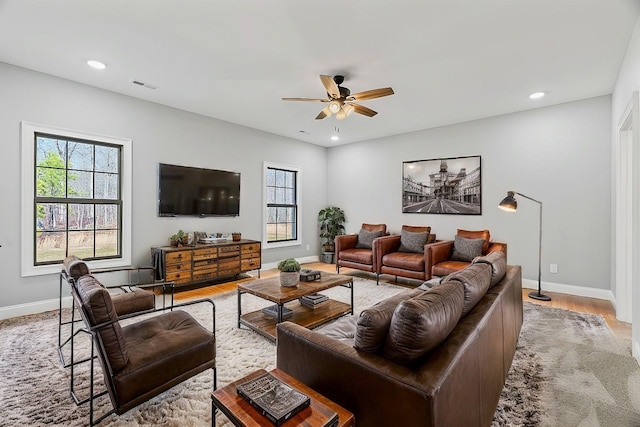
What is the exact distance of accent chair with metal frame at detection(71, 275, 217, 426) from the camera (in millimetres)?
1519

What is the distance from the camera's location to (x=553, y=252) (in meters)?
4.39

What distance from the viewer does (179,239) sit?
4.47m

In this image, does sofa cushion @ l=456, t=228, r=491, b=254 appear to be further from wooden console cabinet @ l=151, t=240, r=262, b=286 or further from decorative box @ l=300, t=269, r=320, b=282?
wooden console cabinet @ l=151, t=240, r=262, b=286

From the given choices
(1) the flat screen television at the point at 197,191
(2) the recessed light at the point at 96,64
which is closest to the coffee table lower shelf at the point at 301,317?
(1) the flat screen television at the point at 197,191

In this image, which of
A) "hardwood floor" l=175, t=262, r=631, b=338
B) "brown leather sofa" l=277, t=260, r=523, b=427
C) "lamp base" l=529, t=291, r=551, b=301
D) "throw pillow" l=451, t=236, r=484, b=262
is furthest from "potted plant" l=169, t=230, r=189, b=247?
"lamp base" l=529, t=291, r=551, b=301

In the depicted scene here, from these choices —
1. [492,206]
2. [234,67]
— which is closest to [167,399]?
[234,67]

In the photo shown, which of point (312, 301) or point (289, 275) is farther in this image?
point (312, 301)

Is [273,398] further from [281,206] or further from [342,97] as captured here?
[281,206]

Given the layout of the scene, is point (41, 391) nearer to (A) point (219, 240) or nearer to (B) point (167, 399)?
(B) point (167, 399)

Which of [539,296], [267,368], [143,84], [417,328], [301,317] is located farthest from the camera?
[539,296]

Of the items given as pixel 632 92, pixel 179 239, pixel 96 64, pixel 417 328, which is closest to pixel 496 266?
pixel 417 328

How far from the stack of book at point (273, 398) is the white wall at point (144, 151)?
370 cm

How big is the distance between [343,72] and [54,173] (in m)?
3.67

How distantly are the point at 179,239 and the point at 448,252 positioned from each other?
4.16 meters
